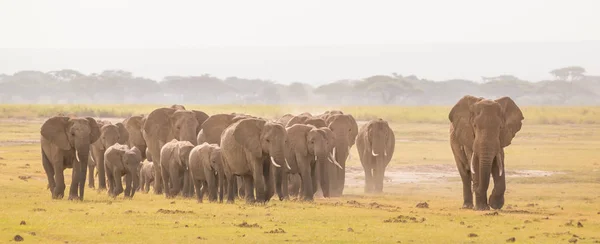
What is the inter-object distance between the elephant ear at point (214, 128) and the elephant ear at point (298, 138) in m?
3.88

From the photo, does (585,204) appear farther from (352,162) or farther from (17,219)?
(352,162)

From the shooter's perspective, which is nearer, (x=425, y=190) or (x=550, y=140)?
(x=425, y=190)

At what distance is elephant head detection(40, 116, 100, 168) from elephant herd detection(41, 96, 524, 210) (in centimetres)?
3

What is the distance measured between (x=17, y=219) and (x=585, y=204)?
52.4ft

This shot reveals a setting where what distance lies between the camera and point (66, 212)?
25406mm

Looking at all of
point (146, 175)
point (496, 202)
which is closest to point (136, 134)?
point (146, 175)

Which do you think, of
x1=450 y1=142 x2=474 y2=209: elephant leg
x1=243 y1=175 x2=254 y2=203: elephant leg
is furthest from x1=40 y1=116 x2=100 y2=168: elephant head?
x1=450 y1=142 x2=474 y2=209: elephant leg

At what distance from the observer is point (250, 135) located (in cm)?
2877

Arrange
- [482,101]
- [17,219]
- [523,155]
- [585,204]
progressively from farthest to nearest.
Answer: [523,155] → [585,204] → [482,101] → [17,219]

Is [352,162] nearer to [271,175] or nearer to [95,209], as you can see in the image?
[271,175]

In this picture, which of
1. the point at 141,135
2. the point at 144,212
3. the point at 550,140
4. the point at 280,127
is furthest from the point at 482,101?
the point at 550,140

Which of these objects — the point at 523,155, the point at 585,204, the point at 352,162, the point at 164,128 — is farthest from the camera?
the point at 523,155

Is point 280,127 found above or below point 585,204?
above

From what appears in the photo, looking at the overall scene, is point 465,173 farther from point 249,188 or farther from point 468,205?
point 249,188
